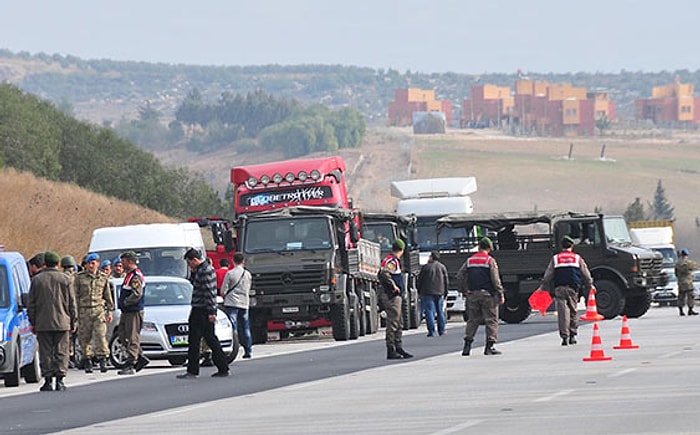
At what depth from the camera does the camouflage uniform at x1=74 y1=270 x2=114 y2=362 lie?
94.9ft

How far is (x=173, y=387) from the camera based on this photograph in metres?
24.3

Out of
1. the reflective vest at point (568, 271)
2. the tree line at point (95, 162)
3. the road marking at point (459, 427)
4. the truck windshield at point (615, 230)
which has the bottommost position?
the tree line at point (95, 162)

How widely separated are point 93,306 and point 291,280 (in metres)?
9.21

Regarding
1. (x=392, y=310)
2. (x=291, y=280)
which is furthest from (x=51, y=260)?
(x=291, y=280)

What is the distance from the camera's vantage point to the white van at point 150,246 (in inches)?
1484

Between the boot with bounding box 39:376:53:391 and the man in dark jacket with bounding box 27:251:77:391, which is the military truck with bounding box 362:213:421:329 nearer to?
the man in dark jacket with bounding box 27:251:77:391

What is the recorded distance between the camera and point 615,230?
47375 millimetres

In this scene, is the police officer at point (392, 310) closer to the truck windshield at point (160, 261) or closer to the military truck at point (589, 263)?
the truck windshield at point (160, 261)

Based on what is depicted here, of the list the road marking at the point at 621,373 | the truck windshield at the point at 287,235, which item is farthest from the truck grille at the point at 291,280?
the road marking at the point at 621,373

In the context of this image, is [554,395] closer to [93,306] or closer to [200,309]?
[200,309]

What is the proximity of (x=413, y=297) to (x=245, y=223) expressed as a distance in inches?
371

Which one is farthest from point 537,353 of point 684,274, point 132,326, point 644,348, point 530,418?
point 684,274

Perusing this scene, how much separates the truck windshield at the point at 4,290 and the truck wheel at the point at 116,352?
458 cm

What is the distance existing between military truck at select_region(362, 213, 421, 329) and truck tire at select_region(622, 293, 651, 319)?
5156 millimetres
